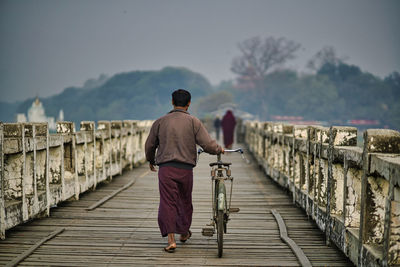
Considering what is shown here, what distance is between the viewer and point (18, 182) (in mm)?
6863

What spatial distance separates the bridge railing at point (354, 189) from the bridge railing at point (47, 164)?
12.4 ft

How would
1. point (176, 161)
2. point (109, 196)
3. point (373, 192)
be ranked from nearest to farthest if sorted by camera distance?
point (373, 192), point (176, 161), point (109, 196)

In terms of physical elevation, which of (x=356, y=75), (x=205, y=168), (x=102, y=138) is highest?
(x=356, y=75)

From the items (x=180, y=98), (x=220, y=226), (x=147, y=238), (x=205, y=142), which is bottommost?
A: (x=147, y=238)

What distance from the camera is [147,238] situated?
6379 millimetres

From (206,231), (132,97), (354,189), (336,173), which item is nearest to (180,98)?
(206,231)

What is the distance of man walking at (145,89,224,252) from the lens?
5.78 m

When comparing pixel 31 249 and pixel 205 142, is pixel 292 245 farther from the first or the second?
pixel 31 249

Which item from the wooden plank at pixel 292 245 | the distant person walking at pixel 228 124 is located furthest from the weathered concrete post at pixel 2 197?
the distant person walking at pixel 228 124

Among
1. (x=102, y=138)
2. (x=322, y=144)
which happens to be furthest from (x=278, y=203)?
(x=102, y=138)

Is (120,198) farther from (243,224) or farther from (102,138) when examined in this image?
(243,224)

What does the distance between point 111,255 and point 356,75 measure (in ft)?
259

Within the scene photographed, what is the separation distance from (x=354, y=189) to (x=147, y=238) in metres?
2.50

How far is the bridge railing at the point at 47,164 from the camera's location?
660 centimetres
